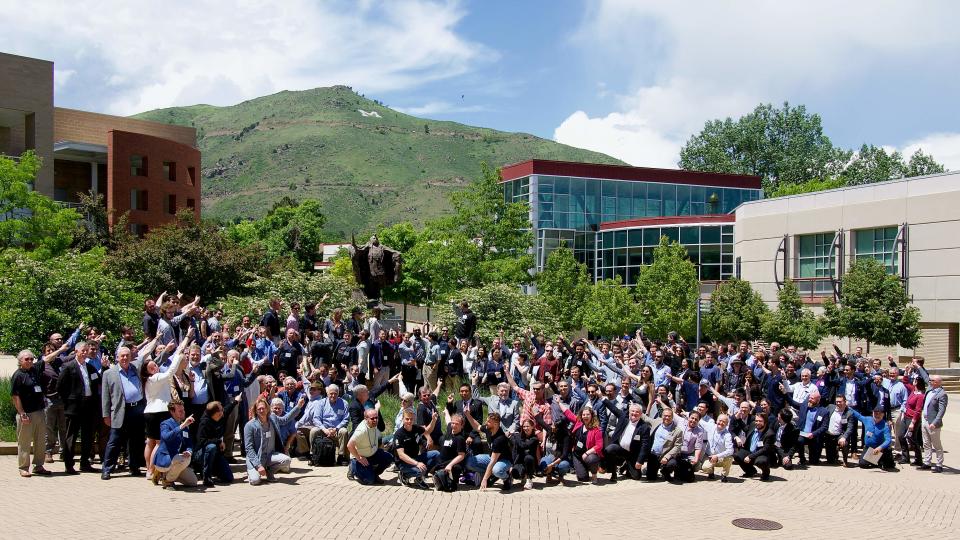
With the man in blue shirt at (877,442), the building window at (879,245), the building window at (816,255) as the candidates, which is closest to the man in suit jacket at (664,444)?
the man in blue shirt at (877,442)

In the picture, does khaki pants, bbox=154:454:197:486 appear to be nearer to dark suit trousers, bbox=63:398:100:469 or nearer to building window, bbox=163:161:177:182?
dark suit trousers, bbox=63:398:100:469

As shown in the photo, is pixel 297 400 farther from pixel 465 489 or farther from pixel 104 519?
pixel 104 519

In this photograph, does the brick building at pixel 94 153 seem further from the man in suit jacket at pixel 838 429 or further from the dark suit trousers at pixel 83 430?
the man in suit jacket at pixel 838 429

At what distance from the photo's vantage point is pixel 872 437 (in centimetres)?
1495

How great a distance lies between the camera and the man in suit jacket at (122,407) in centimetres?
1189

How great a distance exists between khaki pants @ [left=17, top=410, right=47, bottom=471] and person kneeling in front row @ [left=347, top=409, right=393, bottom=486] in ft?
14.7

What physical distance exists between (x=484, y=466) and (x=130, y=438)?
5.34 metres

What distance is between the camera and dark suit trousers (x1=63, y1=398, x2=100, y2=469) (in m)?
12.3

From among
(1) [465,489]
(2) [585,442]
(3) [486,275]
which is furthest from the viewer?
(3) [486,275]

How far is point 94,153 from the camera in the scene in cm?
5244

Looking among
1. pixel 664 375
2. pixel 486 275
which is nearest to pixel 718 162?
pixel 486 275

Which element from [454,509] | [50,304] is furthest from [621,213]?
[454,509]

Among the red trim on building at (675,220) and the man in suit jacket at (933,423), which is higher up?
the red trim on building at (675,220)

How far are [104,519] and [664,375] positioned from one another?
35.8 ft
